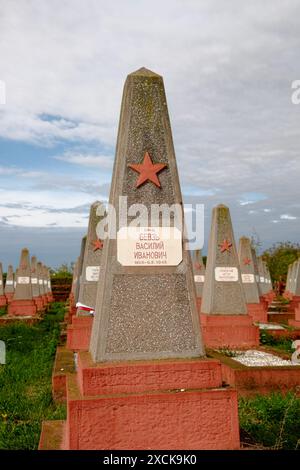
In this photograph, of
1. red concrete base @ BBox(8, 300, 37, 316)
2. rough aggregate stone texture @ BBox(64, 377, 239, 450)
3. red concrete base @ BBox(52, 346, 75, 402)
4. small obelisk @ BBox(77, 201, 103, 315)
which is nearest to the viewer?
rough aggregate stone texture @ BBox(64, 377, 239, 450)

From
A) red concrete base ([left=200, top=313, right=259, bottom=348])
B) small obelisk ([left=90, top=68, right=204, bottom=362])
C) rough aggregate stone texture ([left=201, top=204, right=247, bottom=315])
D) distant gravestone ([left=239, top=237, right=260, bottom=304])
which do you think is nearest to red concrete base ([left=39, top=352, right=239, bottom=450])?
small obelisk ([left=90, top=68, right=204, bottom=362])

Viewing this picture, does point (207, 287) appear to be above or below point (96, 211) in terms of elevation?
below

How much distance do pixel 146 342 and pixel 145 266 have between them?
0.64 meters

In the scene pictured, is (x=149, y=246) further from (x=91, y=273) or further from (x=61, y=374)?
(x=91, y=273)

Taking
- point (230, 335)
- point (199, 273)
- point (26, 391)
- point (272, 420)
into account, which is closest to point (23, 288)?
point (199, 273)

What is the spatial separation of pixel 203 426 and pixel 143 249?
151 cm

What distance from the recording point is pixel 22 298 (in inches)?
794

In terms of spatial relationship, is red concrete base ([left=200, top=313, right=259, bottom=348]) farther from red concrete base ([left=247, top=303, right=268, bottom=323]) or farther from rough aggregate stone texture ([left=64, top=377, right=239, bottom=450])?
rough aggregate stone texture ([left=64, top=377, right=239, bottom=450])

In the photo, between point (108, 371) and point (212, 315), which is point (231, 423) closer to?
point (108, 371)

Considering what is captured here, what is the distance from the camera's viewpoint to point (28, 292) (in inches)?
798

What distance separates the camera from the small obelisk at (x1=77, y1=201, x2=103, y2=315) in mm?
9961

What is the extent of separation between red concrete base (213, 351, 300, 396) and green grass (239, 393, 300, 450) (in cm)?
15
